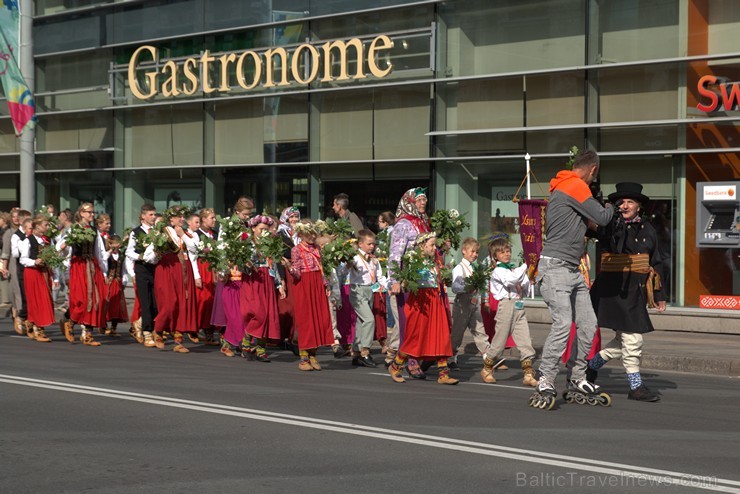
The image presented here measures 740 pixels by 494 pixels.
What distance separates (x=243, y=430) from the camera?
8.40 metres

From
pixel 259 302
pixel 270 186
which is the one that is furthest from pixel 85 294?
pixel 270 186

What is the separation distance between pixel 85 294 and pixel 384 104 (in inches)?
292

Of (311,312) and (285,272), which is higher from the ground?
(285,272)

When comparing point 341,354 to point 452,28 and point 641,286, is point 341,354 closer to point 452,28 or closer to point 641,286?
point 641,286

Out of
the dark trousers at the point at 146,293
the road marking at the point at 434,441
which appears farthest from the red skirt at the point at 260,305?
the road marking at the point at 434,441

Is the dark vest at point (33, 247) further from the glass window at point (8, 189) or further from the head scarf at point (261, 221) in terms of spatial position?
the glass window at point (8, 189)

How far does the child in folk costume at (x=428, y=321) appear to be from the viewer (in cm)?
1148

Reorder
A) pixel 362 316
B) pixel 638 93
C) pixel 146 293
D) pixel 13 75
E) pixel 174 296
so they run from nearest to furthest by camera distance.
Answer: pixel 362 316 → pixel 174 296 → pixel 146 293 → pixel 638 93 → pixel 13 75

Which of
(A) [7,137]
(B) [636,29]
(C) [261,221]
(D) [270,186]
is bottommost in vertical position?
(C) [261,221]

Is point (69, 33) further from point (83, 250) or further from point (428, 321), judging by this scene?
point (428, 321)

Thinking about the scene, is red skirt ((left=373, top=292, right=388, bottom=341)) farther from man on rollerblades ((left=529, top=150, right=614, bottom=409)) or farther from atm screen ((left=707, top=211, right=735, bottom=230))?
atm screen ((left=707, top=211, right=735, bottom=230))

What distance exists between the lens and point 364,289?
13484mm

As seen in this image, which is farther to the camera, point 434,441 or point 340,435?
point 340,435

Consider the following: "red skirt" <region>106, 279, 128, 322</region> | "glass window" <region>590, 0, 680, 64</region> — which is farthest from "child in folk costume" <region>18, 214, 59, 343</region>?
"glass window" <region>590, 0, 680, 64</region>
